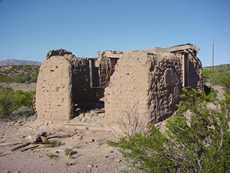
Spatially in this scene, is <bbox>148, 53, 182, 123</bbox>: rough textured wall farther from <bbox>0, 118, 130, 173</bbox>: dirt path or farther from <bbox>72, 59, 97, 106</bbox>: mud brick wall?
<bbox>72, 59, 97, 106</bbox>: mud brick wall

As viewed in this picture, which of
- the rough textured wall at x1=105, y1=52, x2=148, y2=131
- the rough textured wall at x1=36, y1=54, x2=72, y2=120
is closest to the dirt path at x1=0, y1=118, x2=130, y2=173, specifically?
the rough textured wall at x1=36, y1=54, x2=72, y2=120

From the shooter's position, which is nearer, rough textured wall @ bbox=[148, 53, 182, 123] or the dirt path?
Result: the dirt path

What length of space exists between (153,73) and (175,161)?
4901 mm

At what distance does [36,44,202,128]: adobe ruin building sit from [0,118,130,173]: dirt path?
73 centimetres

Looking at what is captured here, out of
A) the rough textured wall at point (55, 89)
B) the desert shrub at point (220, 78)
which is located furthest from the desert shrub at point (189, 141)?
the rough textured wall at point (55, 89)

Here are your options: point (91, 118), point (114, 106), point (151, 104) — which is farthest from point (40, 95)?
point (151, 104)

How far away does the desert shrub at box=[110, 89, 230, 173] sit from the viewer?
4355 millimetres

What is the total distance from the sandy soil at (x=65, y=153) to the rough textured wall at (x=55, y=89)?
0.41m

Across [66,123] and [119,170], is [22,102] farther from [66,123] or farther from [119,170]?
[119,170]

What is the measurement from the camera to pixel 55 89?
37.3 ft

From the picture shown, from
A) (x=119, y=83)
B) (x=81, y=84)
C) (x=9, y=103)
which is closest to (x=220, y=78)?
(x=81, y=84)

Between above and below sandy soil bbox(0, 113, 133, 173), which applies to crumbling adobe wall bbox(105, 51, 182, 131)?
above

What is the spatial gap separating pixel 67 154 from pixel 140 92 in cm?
284

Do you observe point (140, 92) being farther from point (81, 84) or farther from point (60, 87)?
point (81, 84)
